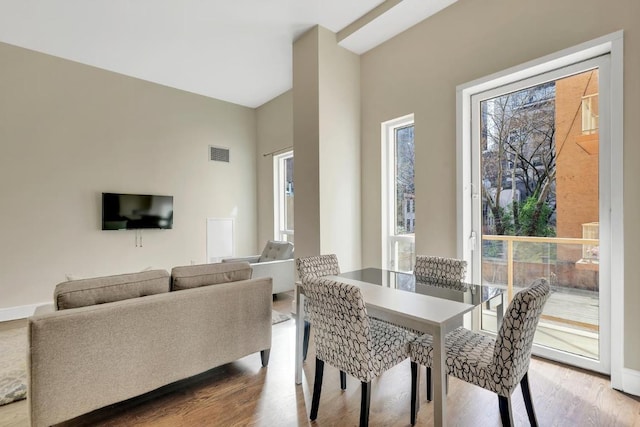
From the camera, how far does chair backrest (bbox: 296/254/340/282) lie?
2486 mm

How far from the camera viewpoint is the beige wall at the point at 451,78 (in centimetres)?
206

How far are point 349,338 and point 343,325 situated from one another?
73 mm

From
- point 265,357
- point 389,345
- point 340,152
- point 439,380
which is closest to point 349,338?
point 389,345

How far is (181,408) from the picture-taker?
1998 millimetres

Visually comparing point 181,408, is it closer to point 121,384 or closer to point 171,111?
point 121,384

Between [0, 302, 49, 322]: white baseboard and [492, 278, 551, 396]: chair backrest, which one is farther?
[0, 302, 49, 322]: white baseboard

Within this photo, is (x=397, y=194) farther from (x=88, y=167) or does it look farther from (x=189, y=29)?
(x=88, y=167)

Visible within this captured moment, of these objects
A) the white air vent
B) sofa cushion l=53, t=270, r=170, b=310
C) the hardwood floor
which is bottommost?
the hardwood floor

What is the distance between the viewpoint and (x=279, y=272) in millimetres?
4395

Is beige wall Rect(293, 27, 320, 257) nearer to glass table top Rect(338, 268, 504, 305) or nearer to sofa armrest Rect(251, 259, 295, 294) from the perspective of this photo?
sofa armrest Rect(251, 259, 295, 294)

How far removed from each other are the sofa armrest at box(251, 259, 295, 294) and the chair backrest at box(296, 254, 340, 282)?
1778mm

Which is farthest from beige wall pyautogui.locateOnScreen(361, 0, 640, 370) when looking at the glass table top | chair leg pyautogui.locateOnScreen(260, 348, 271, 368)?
chair leg pyautogui.locateOnScreen(260, 348, 271, 368)

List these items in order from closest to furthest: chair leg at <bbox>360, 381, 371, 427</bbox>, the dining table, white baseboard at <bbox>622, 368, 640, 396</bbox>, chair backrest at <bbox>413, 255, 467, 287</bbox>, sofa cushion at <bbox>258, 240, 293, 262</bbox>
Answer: the dining table
chair leg at <bbox>360, 381, 371, 427</bbox>
white baseboard at <bbox>622, 368, 640, 396</bbox>
chair backrest at <bbox>413, 255, 467, 287</bbox>
sofa cushion at <bbox>258, 240, 293, 262</bbox>

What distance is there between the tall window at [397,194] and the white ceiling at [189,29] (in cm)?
107
